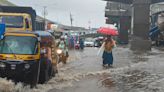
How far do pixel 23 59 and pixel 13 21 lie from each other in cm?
840

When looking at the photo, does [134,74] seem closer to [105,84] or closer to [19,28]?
[105,84]

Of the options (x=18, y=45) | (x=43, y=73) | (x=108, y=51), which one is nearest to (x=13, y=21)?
(x=108, y=51)

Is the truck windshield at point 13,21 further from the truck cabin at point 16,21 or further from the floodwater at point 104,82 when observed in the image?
the floodwater at point 104,82

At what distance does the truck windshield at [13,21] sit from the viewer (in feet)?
80.6

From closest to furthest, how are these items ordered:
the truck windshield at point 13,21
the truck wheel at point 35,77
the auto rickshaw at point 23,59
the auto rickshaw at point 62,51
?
1. the auto rickshaw at point 23,59
2. the truck wheel at point 35,77
3. the truck windshield at point 13,21
4. the auto rickshaw at point 62,51

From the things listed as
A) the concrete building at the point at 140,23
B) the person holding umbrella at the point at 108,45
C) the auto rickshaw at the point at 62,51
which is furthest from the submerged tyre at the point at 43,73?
the concrete building at the point at 140,23

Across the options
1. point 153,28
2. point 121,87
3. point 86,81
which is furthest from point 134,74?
point 153,28

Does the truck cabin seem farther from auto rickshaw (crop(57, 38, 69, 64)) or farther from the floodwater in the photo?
auto rickshaw (crop(57, 38, 69, 64))

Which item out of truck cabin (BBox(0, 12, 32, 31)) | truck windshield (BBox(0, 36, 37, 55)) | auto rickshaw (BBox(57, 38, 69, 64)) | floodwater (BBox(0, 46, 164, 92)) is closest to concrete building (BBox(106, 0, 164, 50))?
auto rickshaw (BBox(57, 38, 69, 64))

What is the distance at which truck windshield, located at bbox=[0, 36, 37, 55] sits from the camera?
1730 cm

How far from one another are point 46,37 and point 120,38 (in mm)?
65246

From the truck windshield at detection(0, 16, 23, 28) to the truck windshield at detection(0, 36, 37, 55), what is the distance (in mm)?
6815

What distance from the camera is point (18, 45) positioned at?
1756 cm

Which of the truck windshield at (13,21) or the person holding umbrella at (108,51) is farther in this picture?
the person holding umbrella at (108,51)
